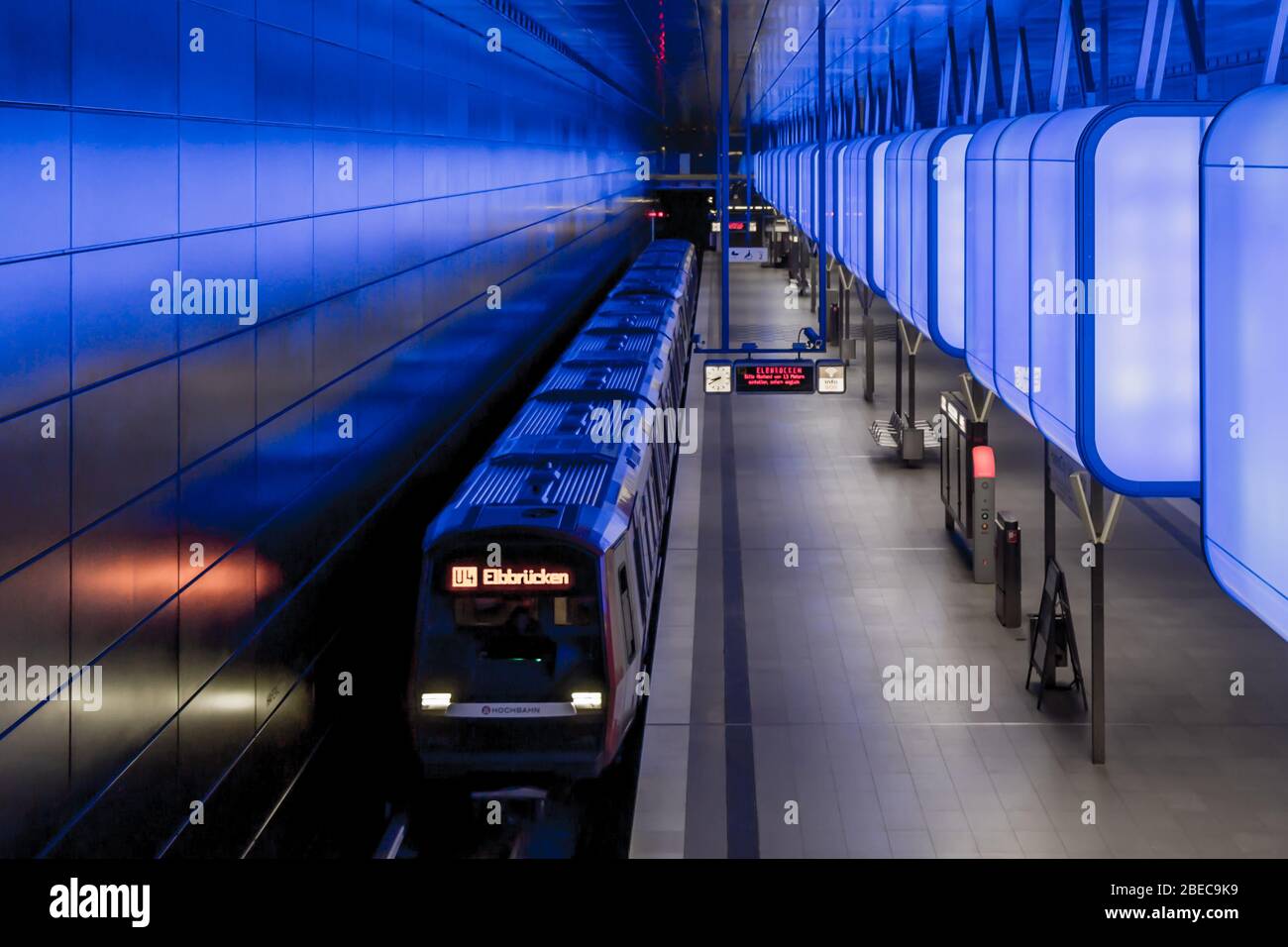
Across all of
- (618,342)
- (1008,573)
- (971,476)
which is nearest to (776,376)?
(618,342)

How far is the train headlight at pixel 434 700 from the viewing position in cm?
1070

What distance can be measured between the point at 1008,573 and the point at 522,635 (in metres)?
6.15

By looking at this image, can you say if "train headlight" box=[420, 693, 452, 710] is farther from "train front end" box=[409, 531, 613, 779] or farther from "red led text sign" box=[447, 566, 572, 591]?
"red led text sign" box=[447, 566, 572, 591]

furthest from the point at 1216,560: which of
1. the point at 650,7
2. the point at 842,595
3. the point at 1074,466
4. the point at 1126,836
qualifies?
the point at 650,7

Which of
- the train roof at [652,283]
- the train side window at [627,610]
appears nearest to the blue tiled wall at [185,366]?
the train side window at [627,610]

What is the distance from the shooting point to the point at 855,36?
712 inches

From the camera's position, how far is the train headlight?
35.1 ft

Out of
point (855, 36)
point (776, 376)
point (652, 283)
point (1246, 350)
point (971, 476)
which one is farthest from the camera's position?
point (652, 283)

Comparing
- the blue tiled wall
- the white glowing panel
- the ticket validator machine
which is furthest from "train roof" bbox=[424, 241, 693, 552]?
the white glowing panel

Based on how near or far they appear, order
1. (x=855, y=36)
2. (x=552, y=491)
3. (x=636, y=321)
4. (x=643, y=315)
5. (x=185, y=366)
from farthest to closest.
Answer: (x=643, y=315) → (x=636, y=321) → (x=855, y=36) → (x=552, y=491) → (x=185, y=366)

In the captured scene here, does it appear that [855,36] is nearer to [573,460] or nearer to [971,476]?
[971,476]

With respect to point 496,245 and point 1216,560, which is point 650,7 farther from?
point 1216,560

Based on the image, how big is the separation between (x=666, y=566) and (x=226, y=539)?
855 centimetres

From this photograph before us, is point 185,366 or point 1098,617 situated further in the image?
point 1098,617
